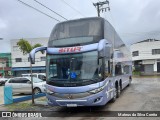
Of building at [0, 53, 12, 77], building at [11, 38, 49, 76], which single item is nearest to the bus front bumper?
building at [11, 38, 49, 76]

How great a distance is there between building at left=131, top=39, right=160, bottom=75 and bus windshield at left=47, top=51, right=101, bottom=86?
51.2 m

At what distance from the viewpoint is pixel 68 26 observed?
1176 centimetres

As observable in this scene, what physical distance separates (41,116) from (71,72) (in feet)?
7.58

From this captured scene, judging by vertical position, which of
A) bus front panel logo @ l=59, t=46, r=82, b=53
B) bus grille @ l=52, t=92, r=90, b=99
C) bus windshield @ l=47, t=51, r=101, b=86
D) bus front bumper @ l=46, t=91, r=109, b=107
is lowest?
bus front bumper @ l=46, t=91, r=109, b=107

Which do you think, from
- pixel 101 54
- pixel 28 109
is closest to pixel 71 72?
pixel 101 54

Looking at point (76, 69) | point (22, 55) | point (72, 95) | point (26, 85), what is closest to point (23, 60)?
point (22, 55)

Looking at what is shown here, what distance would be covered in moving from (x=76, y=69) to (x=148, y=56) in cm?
5213

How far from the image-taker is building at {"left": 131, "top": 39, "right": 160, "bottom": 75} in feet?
194

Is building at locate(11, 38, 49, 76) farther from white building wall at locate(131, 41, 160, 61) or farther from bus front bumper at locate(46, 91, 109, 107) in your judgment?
bus front bumper at locate(46, 91, 109, 107)

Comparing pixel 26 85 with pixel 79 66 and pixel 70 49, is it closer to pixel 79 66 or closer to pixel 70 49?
pixel 70 49

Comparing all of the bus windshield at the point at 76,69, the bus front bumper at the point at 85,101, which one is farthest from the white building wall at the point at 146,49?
the bus front bumper at the point at 85,101

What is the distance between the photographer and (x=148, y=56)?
5991 centimetres

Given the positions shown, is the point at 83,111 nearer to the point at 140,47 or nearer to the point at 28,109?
the point at 28,109

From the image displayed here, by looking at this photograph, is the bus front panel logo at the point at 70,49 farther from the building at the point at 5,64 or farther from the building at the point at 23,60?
the building at the point at 5,64
